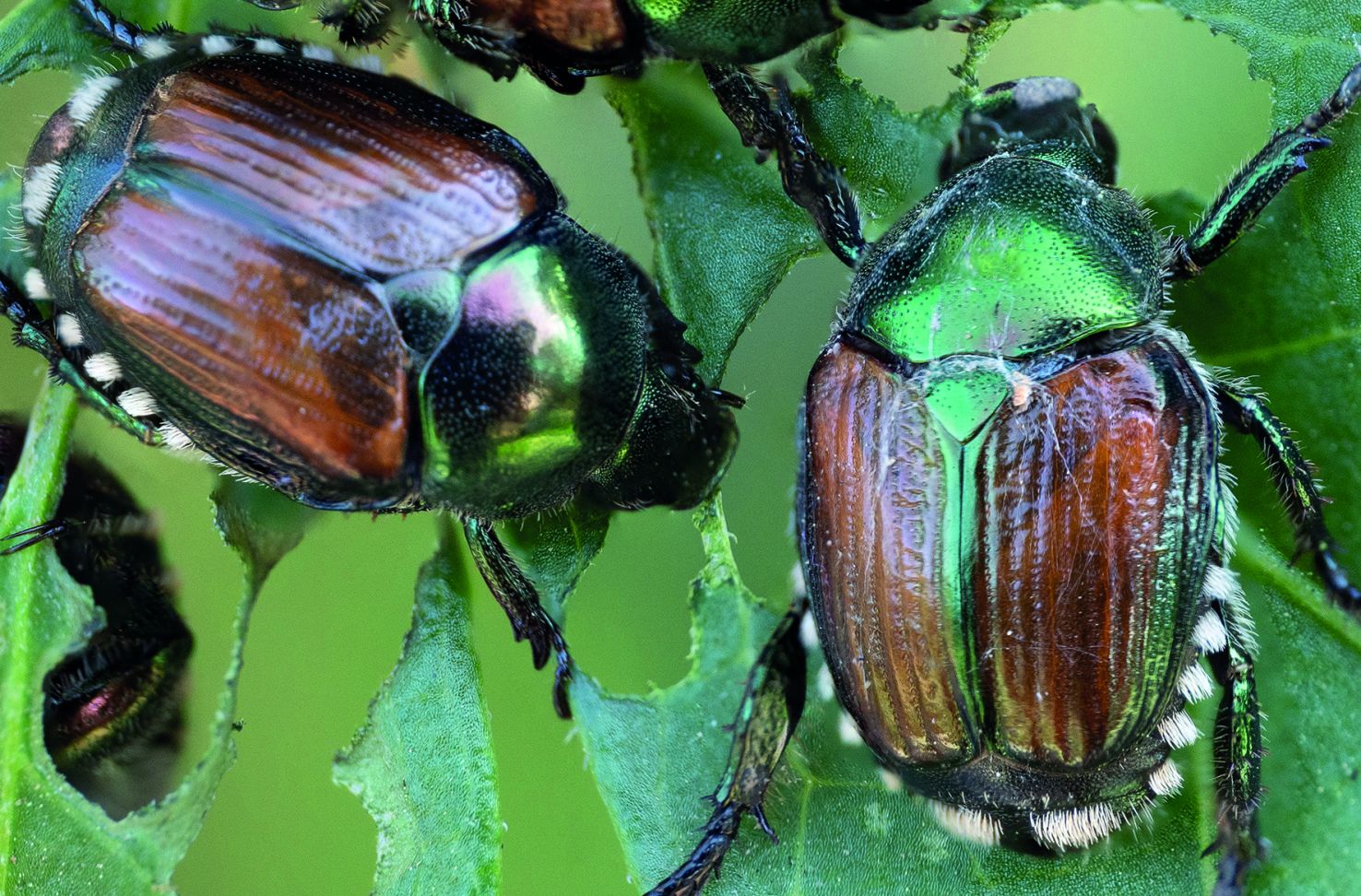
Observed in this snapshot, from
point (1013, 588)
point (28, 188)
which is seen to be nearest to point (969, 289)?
point (1013, 588)

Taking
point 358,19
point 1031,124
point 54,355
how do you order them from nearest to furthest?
point 1031,124 → point 54,355 → point 358,19

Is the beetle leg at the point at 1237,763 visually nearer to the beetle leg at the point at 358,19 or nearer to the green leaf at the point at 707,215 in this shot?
the green leaf at the point at 707,215

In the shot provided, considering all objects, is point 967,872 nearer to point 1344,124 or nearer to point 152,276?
point 1344,124

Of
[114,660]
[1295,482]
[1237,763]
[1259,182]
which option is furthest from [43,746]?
[1259,182]

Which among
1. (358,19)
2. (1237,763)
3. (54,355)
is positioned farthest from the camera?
(358,19)

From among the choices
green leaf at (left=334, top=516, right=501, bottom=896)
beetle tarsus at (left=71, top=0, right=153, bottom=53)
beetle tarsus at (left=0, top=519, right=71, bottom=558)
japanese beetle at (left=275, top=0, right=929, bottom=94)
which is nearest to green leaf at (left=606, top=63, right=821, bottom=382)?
japanese beetle at (left=275, top=0, right=929, bottom=94)

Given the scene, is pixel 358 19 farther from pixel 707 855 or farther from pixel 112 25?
pixel 707 855

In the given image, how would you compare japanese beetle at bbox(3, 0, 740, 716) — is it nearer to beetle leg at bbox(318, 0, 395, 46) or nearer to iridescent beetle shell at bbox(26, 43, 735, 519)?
A: iridescent beetle shell at bbox(26, 43, 735, 519)
